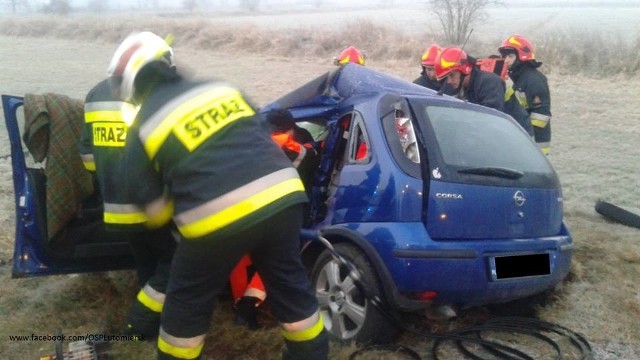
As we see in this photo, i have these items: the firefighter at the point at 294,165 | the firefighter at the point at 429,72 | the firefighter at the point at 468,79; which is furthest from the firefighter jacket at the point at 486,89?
the firefighter at the point at 294,165

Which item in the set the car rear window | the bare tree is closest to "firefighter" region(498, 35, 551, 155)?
the car rear window

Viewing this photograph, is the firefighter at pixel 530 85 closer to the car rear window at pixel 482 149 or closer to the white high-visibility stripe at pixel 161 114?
the car rear window at pixel 482 149

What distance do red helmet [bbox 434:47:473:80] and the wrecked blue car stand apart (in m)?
2.01

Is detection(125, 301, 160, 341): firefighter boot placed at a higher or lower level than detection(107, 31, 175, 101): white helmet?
lower

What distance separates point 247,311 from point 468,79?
3486 mm

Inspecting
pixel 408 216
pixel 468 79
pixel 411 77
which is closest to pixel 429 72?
pixel 468 79

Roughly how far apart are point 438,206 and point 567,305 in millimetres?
1507

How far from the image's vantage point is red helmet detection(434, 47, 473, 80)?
19.0 ft

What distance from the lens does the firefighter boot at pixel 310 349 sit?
2691mm

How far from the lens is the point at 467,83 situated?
5926mm

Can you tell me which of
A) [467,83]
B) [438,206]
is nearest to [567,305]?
[438,206]

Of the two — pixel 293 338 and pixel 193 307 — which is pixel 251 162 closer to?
pixel 193 307

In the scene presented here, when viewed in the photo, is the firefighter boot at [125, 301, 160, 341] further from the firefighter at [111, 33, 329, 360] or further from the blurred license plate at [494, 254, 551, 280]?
the blurred license plate at [494, 254, 551, 280]

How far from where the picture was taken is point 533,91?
628 centimetres
